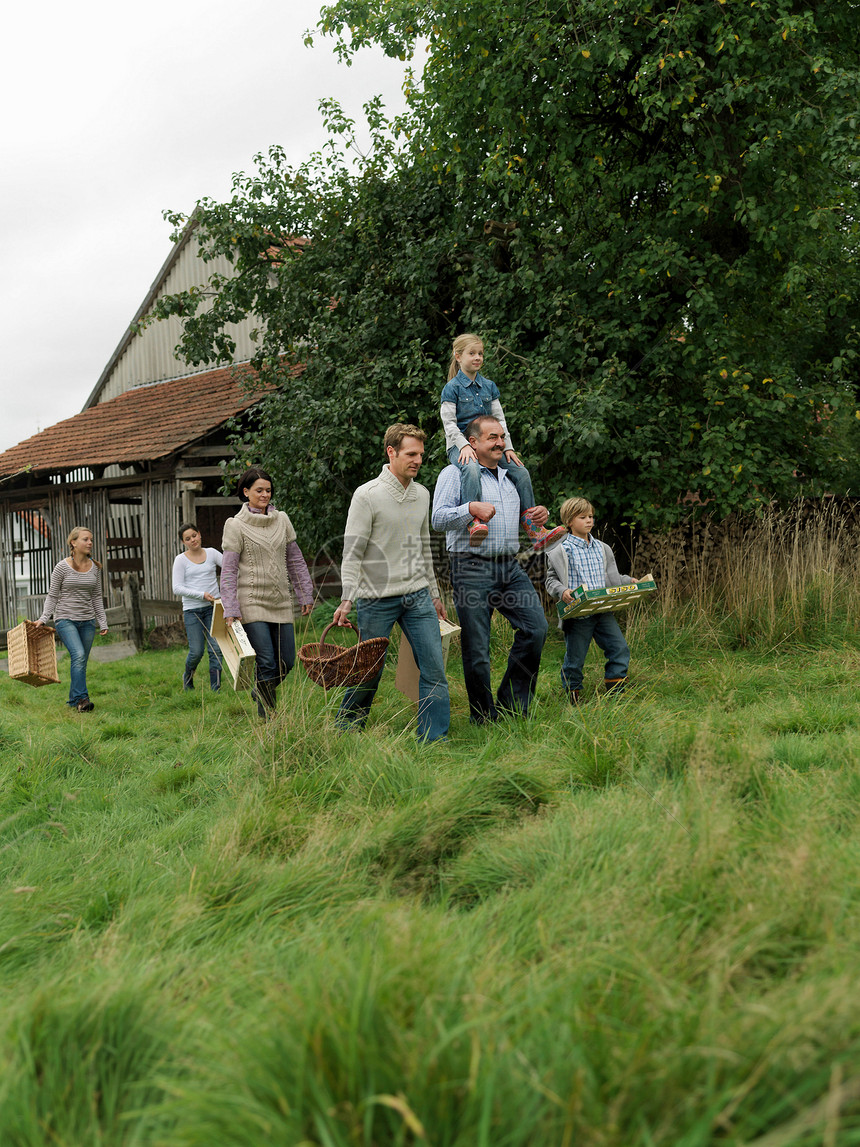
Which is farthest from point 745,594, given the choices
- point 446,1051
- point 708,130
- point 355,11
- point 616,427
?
point 355,11

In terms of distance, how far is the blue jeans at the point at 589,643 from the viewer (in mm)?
6301

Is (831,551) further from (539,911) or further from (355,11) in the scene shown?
(355,11)

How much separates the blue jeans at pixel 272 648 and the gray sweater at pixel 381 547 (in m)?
1.06

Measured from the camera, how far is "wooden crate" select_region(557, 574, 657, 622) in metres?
5.76

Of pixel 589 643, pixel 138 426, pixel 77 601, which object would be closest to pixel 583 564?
pixel 589 643

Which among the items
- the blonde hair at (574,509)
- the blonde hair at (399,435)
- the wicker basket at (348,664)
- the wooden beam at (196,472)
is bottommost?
the wicker basket at (348,664)

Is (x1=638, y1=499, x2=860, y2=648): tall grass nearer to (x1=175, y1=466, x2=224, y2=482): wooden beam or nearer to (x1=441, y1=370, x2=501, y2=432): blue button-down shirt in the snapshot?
(x1=441, y1=370, x2=501, y2=432): blue button-down shirt

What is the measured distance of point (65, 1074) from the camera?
1.98 meters

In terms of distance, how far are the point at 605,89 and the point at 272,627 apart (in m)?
7.76

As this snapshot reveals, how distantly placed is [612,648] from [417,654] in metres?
1.62

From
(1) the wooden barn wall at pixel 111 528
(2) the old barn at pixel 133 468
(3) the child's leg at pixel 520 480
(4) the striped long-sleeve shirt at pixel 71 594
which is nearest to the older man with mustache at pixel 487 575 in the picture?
(3) the child's leg at pixel 520 480

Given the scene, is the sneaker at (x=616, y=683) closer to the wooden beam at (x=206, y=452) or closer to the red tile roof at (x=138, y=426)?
the red tile roof at (x=138, y=426)

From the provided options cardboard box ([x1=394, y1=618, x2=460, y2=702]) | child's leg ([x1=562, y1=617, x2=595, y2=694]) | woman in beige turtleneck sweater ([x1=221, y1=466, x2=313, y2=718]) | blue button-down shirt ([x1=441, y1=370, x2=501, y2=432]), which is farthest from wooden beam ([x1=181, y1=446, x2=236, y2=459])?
cardboard box ([x1=394, y1=618, x2=460, y2=702])

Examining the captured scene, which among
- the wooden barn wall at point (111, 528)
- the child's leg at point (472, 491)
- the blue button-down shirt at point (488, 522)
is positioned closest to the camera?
the child's leg at point (472, 491)
